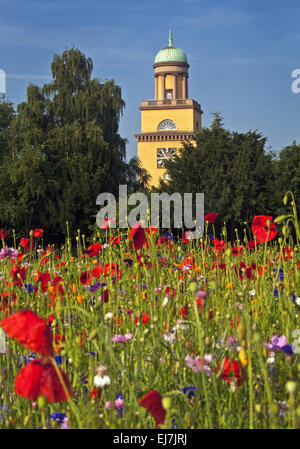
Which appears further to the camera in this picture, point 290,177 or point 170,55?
point 170,55

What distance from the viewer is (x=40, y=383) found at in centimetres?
126

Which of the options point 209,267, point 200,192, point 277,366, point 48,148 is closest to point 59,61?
point 48,148

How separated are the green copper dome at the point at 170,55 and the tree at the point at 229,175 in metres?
50.2

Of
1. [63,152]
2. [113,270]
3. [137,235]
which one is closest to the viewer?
[137,235]

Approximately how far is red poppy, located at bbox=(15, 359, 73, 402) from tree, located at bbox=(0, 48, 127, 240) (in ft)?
86.6

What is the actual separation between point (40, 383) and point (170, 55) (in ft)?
265

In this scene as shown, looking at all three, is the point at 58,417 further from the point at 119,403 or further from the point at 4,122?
the point at 4,122

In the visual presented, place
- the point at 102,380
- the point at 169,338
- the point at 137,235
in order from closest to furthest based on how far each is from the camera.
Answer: the point at 102,380 → the point at 169,338 → the point at 137,235

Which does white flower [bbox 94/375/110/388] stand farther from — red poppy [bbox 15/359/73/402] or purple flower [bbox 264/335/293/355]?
purple flower [bbox 264/335/293/355]

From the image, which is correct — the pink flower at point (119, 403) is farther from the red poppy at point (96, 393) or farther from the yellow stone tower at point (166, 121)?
the yellow stone tower at point (166, 121)

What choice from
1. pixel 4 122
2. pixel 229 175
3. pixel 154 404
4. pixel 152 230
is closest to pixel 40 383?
pixel 154 404

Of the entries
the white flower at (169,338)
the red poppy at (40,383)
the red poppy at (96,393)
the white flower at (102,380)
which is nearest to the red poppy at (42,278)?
the white flower at (169,338)

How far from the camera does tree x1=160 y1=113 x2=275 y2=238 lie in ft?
91.4
